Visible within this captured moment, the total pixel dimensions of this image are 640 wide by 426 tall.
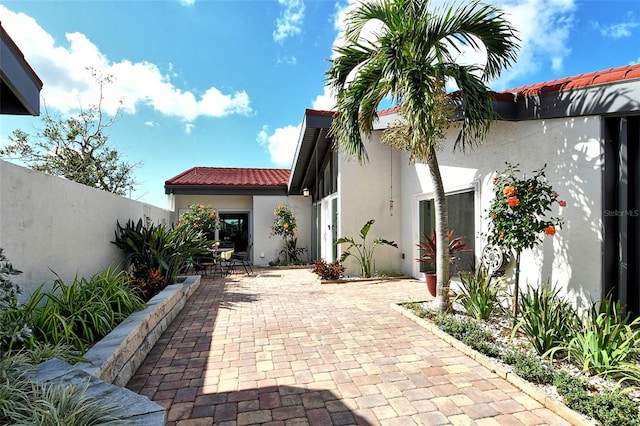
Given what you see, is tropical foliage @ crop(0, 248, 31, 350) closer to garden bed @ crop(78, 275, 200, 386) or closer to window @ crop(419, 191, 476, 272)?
garden bed @ crop(78, 275, 200, 386)

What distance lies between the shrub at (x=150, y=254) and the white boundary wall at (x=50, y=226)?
335 mm

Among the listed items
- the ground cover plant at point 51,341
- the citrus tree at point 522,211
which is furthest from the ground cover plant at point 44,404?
the citrus tree at point 522,211

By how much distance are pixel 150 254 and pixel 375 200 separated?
6659 mm

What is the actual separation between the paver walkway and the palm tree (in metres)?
1.86

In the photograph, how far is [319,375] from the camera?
3.59 metres

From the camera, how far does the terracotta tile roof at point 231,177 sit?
14289 mm

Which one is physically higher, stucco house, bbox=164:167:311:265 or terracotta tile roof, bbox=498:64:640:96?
terracotta tile roof, bbox=498:64:640:96

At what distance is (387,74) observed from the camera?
4801 mm

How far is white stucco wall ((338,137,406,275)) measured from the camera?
10195mm

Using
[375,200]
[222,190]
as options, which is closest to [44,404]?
[375,200]

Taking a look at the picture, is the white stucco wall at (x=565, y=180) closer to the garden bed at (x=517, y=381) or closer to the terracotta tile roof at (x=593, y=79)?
the terracotta tile roof at (x=593, y=79)

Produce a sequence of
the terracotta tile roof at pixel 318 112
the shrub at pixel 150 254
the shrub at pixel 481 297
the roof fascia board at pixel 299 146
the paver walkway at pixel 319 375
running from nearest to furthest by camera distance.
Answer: the paver walkway at pixel 319 375
the shrub at pixel 481 297
the shrub at pixel 150 254
the terracotta tile roof at pixel 318 112
the roof fascia board at pixel 299 146

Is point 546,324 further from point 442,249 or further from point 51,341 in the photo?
point 51,341

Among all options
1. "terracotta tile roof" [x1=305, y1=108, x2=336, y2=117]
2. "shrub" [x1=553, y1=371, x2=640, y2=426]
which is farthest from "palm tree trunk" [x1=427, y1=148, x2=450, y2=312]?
"terracotta tile roof" [x1=305, y1=108, x2=336, y2=117]
